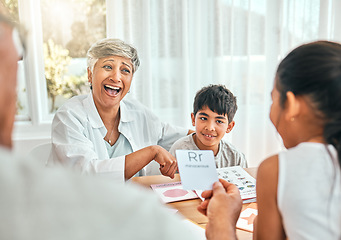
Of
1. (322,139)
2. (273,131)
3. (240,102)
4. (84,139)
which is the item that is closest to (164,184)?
(84,139)

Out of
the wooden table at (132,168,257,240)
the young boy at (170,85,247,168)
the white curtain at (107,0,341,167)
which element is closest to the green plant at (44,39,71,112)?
the white curtain at (107,0,341,167)

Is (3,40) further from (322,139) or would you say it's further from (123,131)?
(123,131)

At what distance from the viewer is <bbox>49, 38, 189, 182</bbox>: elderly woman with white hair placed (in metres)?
1.42

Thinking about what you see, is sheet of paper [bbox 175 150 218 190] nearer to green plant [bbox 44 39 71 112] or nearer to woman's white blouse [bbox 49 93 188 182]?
woman's white blouse [bbox 49 93 188 182]

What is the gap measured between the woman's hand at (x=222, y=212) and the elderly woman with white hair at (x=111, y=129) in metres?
0.49

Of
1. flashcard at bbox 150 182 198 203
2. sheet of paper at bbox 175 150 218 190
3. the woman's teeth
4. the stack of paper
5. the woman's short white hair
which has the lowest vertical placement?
flashcard at bbox 150 182 198 203

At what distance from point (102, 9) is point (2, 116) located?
2581mm

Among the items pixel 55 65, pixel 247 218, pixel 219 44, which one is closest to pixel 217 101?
pixel 247 218

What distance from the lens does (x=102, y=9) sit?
281 cm

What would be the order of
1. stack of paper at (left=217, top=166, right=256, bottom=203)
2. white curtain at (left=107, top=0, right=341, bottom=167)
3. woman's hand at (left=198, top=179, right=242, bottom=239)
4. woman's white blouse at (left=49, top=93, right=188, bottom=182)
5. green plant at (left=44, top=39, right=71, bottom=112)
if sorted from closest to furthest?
woman's hand at (left=198, top=179, right=242, bottom=239), stack of paper at (left=217, top=166, right=256, bottom=203), woman's white blouse at (left=49, top=93, right=188, bottom=182), white curtain at (left=107, top=0, right=341, bottom=167), green plant at (left=44, top=39, right=71, bottom=112)

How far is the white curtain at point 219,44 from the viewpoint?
8.70 ft

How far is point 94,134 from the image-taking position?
1.67 m

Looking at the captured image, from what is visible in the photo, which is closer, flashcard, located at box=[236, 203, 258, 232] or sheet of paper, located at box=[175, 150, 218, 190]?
sheet of paper, located at box=[175, 150, 218, 190]

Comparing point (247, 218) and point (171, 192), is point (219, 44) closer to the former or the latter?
point (171, 192)
